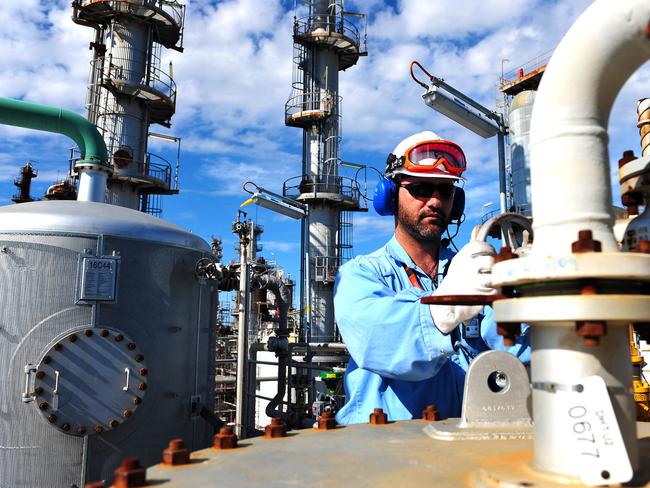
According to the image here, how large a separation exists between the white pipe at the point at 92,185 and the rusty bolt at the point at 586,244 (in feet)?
16.4

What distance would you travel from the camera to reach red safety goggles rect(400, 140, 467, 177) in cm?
283

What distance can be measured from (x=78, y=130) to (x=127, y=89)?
9396 mm

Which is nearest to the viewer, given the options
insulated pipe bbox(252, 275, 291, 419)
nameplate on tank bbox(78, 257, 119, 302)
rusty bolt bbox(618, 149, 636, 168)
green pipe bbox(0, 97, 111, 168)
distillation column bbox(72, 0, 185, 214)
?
rusty bolt bbox(618, 149, 636, 168)

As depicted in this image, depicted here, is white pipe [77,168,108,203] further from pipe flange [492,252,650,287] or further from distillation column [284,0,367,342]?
distillation column [284,0,367,342]

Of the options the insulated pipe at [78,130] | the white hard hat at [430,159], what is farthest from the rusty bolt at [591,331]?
the insulated pipe at [78,130]

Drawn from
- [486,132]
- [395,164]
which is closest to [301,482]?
[395,164]

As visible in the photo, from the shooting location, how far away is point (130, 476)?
119 cm

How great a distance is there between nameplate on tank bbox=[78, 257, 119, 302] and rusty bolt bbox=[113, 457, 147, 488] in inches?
108

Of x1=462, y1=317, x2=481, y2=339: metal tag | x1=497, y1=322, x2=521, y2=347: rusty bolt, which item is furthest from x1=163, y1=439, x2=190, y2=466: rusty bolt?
x1=462, y1=317, x2=481, y2=339: metal tag

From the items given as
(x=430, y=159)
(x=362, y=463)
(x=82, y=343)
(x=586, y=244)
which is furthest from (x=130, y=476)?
(x=82, y=343)

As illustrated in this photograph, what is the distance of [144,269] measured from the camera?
398 cm

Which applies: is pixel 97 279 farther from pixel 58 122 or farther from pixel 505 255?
pixel 505 255

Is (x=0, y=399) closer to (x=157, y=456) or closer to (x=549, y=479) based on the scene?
(x=157, y=456)

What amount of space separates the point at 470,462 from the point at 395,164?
1.86 m
